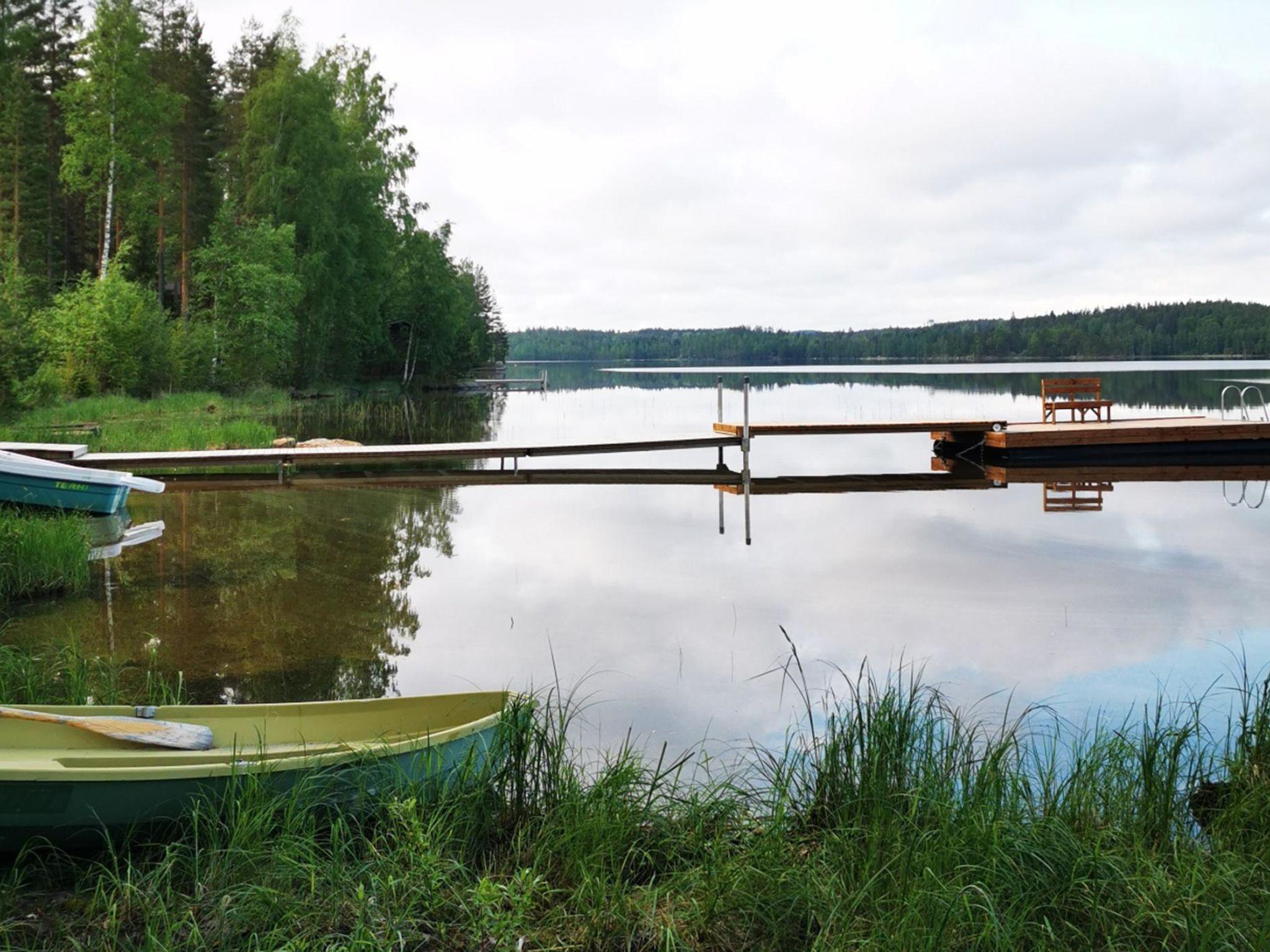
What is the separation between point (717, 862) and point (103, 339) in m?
24.0

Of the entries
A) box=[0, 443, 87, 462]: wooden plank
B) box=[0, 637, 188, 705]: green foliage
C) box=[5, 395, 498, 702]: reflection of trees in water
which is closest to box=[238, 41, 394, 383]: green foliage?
box=[0, 443, 87, 462]: wooden plank

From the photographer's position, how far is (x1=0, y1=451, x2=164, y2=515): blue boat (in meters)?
9.06

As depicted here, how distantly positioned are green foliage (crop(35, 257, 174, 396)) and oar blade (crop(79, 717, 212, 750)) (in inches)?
840

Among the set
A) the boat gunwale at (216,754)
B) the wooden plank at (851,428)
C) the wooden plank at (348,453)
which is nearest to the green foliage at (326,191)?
the wooden plank at (348,453)

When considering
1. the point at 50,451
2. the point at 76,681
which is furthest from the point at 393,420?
the point at 76,681

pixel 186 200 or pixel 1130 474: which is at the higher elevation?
pixel 186 200

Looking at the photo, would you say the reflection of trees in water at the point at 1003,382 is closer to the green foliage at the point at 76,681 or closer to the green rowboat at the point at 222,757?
the green foliage at the point at 76,681

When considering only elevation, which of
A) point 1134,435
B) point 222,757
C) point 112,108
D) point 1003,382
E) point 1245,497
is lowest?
point 1245,497

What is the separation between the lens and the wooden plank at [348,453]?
1336cm

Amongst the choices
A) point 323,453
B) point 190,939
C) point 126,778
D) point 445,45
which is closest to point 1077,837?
point 190,939

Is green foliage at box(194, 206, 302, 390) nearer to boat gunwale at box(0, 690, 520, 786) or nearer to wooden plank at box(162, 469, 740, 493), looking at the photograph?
wooden plank at box(162, 469, 740, 493)

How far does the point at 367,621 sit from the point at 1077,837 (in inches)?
193

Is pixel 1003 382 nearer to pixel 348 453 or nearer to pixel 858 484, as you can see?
pixel 858 484

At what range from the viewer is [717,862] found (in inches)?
125
